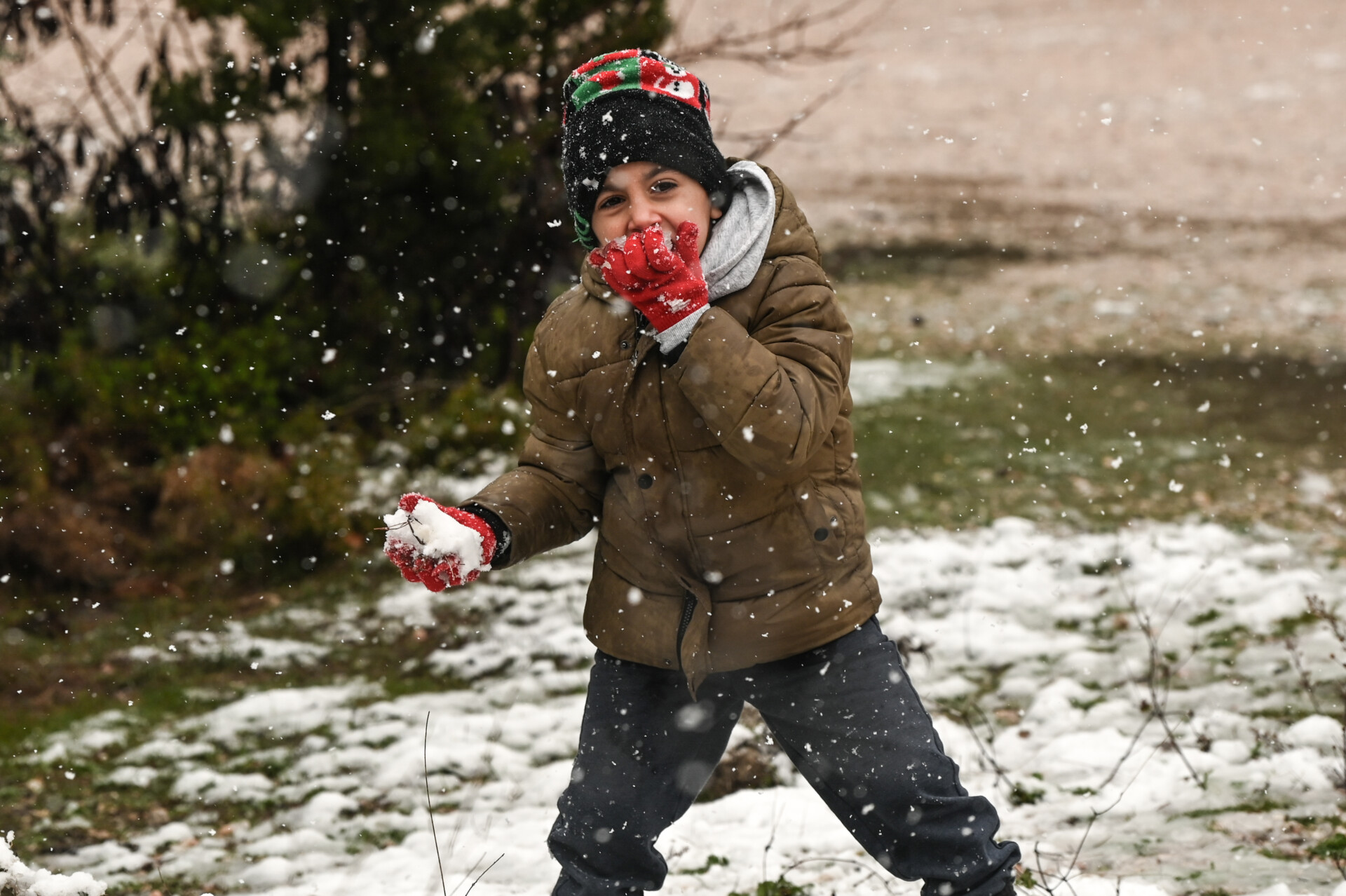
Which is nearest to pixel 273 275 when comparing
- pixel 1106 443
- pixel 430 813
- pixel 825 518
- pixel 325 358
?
pixel 325 358

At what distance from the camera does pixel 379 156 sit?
630 cm

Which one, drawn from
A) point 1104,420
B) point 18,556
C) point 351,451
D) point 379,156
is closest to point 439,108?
point 379,156

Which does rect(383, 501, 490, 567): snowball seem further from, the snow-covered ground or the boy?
the snow-covered ground

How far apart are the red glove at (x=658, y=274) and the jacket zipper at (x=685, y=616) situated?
1.82ft

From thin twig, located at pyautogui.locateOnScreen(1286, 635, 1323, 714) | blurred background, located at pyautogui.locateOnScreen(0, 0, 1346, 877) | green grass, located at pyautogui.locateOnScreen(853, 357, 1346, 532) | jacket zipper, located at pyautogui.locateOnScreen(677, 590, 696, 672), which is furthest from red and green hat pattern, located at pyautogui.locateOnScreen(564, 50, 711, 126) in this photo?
green grass, located at pyautogui.locateOnScreen(853, 357, 1346, 532)

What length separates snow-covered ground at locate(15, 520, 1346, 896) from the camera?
3.34 m

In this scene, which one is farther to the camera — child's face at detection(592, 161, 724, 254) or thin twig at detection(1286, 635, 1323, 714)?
thin twig at detection(1286, 635, 1323, 714)

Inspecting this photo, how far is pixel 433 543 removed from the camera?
2.25m

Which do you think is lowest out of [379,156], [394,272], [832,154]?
[832,154]

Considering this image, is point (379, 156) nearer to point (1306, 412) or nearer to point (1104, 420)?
point (1104, 420)

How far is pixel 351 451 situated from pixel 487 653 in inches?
73.9

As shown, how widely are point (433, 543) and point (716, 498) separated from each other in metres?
0.54

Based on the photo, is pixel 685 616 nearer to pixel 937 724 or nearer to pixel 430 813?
pixel 430 813

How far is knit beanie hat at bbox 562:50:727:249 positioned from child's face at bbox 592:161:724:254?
0.02 m
